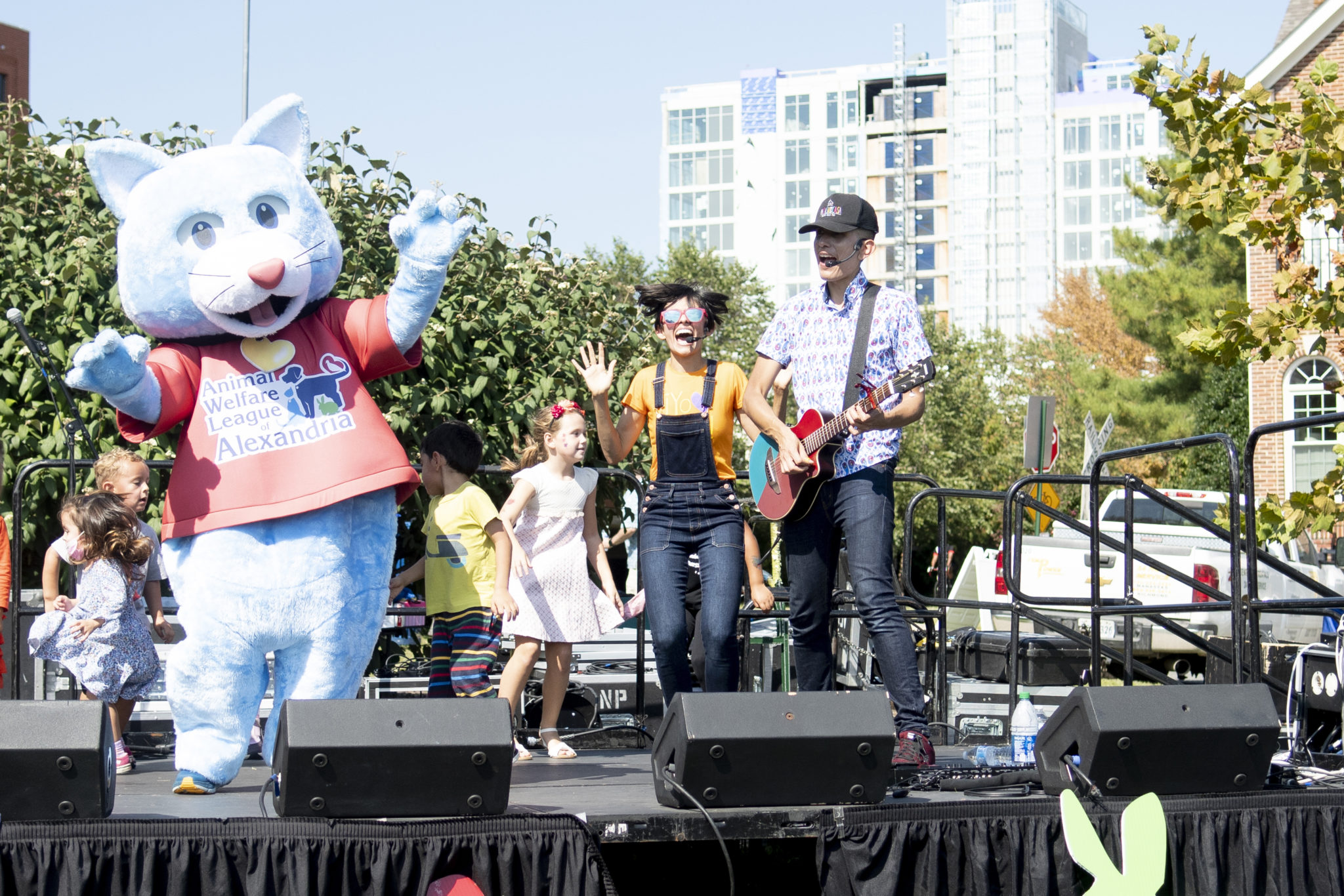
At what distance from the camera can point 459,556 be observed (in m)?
5.73

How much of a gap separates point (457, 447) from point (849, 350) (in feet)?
6.06

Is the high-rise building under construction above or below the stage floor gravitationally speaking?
above

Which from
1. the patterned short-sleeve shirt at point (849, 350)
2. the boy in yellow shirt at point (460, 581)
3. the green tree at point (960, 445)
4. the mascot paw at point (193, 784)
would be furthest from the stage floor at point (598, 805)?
the green tree at point (960, 445)

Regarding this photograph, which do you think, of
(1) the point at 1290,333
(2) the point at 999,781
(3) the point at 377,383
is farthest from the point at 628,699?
(1) the point at 1290,333

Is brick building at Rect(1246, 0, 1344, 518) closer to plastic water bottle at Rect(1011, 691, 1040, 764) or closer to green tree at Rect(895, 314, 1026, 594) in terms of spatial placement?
green tree at Rect(895, 314, 1026, 594)

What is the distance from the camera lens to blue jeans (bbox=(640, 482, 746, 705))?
4938 mm

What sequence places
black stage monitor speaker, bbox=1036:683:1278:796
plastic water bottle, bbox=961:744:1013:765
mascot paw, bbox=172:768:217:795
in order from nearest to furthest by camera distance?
black stage monitor speaker, bbox=1036:683:1278:796 → mascot paw, bbox=172:768:217:795 → plastic water bottle, bbox=961:744:1013:765

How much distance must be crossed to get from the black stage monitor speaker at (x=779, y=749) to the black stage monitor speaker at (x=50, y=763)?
1.41 metres

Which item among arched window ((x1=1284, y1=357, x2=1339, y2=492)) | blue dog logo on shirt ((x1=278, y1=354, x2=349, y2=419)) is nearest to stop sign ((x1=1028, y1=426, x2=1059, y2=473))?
blue dog logo on shirt ((x1=278, y1=354, x2=349, y2=419))

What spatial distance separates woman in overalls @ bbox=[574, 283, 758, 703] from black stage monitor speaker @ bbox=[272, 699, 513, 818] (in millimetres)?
1386

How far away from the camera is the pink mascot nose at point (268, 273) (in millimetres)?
4270

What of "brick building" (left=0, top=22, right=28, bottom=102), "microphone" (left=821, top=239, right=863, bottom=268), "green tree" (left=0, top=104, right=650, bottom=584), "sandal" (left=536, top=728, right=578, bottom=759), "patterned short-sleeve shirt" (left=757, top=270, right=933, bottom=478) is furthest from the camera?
"brick building" (left=0, top=22, right=28, bottom=102)

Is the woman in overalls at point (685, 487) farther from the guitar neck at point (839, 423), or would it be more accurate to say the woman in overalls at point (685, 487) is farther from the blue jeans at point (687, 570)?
the guitar neck at point (839, 423)

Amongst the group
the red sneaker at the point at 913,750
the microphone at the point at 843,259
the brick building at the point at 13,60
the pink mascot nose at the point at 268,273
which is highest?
the brick building at the point at 13,60
